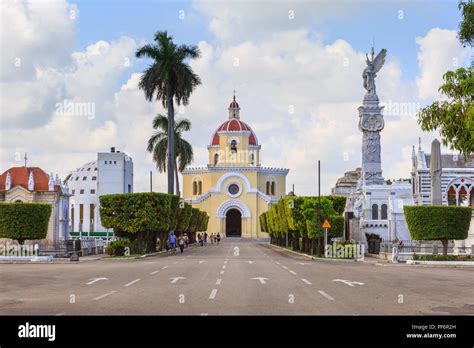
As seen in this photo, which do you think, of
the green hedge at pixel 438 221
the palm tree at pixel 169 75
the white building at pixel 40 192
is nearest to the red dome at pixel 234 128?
the white building at pixel 40 192

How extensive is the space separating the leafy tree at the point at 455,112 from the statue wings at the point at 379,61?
55.4 metres

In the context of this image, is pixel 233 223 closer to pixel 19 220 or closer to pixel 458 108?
pixel 19 220

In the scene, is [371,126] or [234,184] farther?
[234,184]

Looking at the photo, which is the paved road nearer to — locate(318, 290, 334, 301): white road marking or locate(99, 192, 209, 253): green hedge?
locate(318, 290, 334, 301): white road marking

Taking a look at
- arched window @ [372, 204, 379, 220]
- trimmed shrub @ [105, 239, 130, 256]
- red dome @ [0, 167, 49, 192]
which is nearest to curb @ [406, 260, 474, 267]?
trimmed shrub @ [105, 239, 130, 256]

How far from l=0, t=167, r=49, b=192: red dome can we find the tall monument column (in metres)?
31.5

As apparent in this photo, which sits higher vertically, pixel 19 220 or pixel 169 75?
pixel 169 75

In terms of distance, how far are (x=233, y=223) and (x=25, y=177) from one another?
2279 inches

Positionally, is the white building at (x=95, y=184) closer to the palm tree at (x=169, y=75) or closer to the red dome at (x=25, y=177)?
the red dome at (x=25, y=177)

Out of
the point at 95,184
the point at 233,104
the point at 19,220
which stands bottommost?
the point at 19,220

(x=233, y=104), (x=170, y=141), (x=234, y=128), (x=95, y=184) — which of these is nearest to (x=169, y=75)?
(x=170, y=141)

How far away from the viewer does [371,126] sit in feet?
248

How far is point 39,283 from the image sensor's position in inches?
1000
